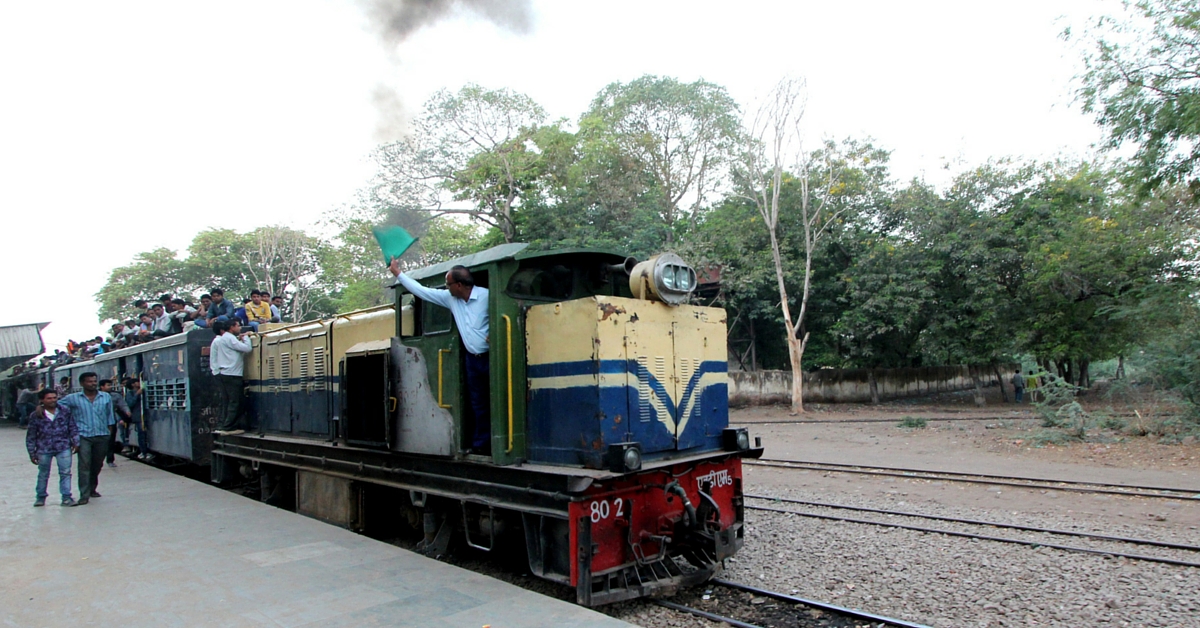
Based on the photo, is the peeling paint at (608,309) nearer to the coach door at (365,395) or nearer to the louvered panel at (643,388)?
the louvered panel at (643,388)

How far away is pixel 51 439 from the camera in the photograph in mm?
7879

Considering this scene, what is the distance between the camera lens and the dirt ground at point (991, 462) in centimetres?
800

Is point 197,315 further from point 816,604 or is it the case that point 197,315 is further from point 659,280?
point 816,604

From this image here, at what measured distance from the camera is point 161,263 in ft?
120

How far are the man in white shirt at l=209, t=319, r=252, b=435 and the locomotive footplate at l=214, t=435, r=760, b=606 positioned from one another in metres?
4.82

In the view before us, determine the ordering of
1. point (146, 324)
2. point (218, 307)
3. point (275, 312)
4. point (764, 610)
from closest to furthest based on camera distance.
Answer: point (764, 610) → point (218, 307) → point (275, 312) → point (146, 324)

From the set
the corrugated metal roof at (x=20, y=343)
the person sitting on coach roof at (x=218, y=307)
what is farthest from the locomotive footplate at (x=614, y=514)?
the corrugated metal roof at (x=20, y=343)

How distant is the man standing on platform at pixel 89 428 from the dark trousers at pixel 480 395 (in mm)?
5888

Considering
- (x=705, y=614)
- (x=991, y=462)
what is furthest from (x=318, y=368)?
(x=991, y=462)

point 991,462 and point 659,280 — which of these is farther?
point 991,462

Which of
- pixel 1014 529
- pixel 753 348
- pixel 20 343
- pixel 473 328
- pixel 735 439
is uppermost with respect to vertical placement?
pixel 20 343

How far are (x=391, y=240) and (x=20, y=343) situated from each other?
34.3 meters

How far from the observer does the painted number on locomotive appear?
4.60 meters

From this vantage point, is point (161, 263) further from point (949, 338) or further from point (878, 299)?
point (949, 338)
